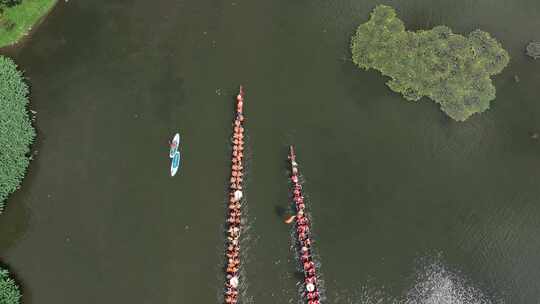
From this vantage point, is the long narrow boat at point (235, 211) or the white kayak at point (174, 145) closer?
the long narrow boat at point (235, 211)

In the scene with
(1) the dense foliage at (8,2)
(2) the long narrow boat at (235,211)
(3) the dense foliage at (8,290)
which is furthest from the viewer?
(1) the dense foliage at (8,2)

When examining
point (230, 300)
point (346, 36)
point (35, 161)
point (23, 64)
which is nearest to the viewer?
point (230, 300)

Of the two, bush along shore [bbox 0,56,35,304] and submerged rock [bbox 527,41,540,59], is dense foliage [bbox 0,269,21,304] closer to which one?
bush along shore [bbox 0,56,35,304]

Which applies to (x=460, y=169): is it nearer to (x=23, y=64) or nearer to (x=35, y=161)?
(x=35, y=161)

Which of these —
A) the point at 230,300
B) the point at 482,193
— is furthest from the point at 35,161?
the point at 482,193

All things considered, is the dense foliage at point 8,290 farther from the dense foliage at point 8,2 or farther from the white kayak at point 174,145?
the dense foliage at point 8,2

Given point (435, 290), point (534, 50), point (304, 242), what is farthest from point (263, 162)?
point (534, 50)

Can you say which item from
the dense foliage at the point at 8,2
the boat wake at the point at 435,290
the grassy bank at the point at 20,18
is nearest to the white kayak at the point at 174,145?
the grassy bank at the point at 20,18
